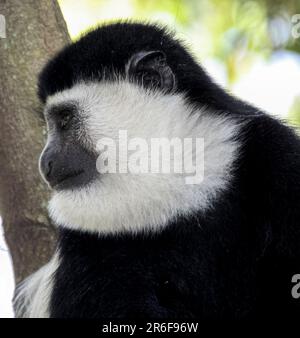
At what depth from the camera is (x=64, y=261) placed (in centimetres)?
329

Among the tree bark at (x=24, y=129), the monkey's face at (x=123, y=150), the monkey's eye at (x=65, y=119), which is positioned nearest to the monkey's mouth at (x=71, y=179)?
the monkey's face at (x=123, y=150)

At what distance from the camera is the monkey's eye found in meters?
3.20

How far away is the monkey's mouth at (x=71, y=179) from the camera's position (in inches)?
122

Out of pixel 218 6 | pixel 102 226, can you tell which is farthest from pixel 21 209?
pixel 218 6

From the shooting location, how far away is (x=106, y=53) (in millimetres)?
3246

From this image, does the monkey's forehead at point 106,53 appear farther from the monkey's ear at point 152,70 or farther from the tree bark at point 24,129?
the tree bark at point 24,129

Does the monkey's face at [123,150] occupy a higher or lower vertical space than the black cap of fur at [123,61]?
lower

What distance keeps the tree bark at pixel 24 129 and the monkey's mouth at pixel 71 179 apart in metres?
0.73

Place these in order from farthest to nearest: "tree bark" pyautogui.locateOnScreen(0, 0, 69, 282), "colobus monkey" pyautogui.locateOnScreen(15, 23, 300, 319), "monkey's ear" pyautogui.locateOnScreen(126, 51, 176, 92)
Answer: "tree bark" pyautogui.locateOnScreen(0, 0, 69, 282) → "monkey's ear" pyautogui.locateOnScreen(126, 51, 176, 92) → "colobus monkey" pyautogui.locateOnScreen(15, 23, 300, 319)

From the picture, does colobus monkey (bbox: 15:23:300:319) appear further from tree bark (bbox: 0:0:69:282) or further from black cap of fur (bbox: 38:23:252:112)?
tree bark (bbox: 0:0:69:282)

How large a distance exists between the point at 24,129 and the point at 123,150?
1.02 metres

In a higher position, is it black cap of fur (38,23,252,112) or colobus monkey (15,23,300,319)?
black cap of fur (38,23,252,112)

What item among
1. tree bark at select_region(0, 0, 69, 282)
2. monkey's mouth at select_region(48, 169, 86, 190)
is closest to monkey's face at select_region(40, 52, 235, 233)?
monkey's mouth at select_region(48, 169, 86, 190)

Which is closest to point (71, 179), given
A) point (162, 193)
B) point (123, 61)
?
point (162, 193)
